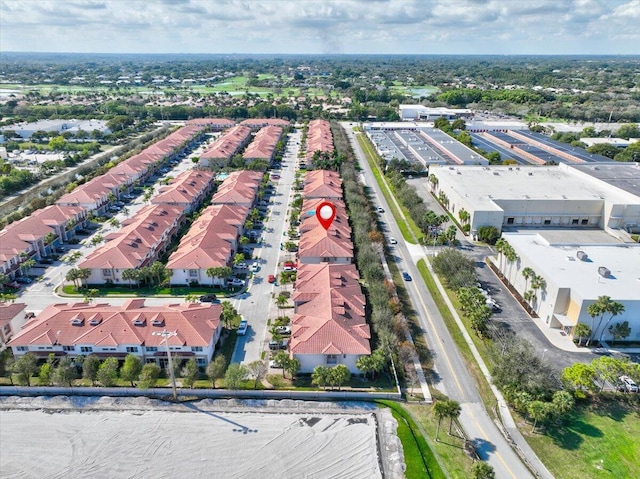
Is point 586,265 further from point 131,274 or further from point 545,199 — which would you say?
point 131,274

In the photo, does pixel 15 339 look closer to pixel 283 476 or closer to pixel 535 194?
pixel 283 476

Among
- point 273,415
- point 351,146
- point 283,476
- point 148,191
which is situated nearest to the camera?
point 283,476

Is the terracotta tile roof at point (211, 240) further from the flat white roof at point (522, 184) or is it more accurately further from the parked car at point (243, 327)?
the flat white roof at point (522, 184)

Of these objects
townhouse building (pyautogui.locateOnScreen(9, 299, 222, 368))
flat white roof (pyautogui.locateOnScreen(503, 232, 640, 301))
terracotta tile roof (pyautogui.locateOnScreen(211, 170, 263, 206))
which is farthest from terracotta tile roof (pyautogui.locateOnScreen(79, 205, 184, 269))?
flat white roof (pyautogui.locateOnScreen(503, 232, 640, 301))

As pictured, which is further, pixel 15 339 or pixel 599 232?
pixel 599 232

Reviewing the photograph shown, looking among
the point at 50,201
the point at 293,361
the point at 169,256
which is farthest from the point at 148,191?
the point at 293,361
